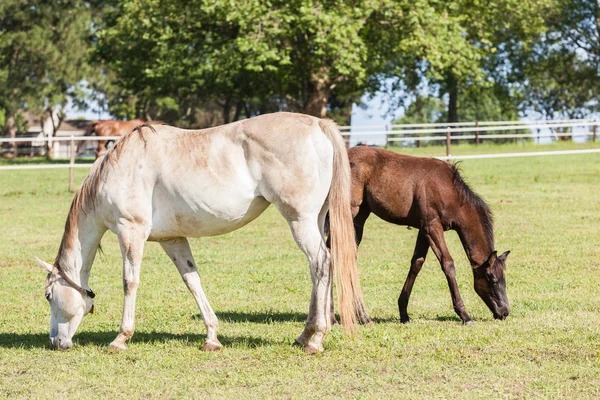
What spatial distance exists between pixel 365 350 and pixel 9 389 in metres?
2.64

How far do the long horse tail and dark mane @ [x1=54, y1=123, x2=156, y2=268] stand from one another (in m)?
1.54

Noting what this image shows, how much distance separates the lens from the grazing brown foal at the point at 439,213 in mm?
8016

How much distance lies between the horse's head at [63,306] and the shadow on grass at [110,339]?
0.23 m

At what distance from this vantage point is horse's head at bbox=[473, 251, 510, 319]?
795 cm

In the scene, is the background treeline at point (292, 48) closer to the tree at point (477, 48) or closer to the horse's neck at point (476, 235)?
the tree at point (477, 48)

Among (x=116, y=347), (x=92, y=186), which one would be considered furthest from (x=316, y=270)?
(x=92, y=186)

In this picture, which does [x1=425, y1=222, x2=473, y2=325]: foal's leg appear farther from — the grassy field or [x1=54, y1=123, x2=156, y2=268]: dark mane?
[x1=54, y1=123, x2=156, y2=268]: dark mane

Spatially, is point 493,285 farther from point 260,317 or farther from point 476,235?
point 260,317

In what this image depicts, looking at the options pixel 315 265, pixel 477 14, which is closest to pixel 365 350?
pixel 315 265

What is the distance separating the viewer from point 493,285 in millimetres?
8023

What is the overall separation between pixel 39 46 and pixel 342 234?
4305 cm

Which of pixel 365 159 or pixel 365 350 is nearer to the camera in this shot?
pixel 365 350

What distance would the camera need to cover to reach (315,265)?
6.57 m

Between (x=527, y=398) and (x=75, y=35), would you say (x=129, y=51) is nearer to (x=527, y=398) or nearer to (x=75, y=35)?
(x=75, y=35)
